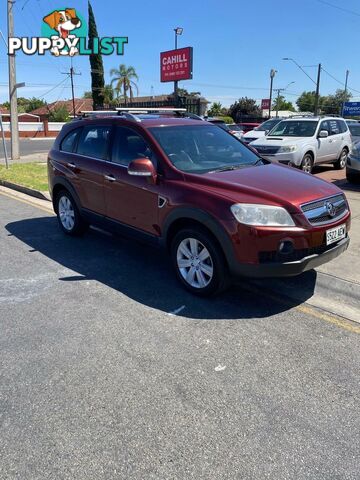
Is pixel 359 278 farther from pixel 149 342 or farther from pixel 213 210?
pixel 149 342

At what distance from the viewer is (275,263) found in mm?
3750

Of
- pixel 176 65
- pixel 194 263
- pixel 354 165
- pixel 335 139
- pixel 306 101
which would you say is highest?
pixel 306 101

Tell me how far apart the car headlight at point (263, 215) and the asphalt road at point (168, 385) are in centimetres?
86

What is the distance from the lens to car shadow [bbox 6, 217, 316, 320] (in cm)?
410

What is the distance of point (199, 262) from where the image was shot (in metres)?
4.23

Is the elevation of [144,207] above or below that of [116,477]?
above

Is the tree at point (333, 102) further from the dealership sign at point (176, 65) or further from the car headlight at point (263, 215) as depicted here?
the car headlight at point (263, 215)

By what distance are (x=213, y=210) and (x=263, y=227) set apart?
1.62 ft

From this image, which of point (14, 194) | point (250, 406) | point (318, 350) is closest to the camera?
point (250, 406)

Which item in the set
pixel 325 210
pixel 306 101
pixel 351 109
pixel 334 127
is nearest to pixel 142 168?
pixel 325 210

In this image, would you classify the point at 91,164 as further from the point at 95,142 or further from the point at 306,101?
the point at 306,101

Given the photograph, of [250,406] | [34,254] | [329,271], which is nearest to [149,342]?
[250,406]

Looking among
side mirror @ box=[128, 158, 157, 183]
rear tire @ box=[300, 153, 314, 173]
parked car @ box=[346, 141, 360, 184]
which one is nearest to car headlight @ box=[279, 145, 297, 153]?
rear tire @ box=[300, 153, 314, 173]

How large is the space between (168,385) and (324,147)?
1066cm
